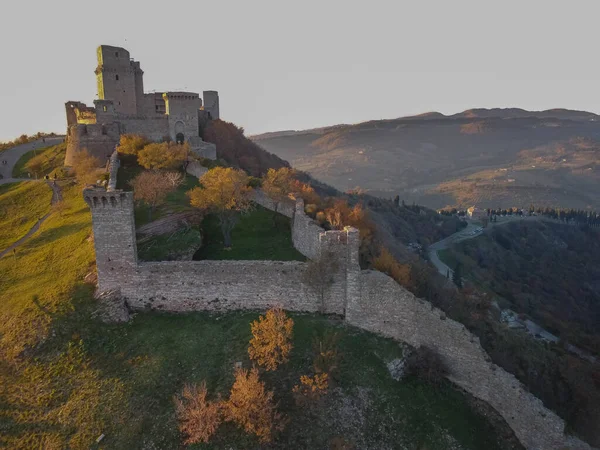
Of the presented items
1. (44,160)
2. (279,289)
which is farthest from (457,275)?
(44,160)

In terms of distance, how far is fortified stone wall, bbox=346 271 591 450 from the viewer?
82.7 feet

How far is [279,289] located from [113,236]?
34.9 feet

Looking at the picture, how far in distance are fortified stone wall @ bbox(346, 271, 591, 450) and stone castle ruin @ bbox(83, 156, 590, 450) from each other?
57 mm

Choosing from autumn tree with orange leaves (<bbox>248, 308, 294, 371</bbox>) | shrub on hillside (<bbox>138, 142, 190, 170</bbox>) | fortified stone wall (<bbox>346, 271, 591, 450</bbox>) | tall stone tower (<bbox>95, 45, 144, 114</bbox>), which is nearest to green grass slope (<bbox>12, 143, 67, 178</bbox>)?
tall stone tower (<bbox>95, 45, 144, 114</bbox>)

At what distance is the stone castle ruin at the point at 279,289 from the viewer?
27.5m

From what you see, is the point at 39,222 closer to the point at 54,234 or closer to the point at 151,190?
the point at 54,234

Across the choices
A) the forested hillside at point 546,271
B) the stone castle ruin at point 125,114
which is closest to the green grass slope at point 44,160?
the stone castle ruin at point 125,114

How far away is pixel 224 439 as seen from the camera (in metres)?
21.7

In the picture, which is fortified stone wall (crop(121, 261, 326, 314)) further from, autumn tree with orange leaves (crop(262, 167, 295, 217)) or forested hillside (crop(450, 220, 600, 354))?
forested hillside (crop(450, 220, 600, 354))

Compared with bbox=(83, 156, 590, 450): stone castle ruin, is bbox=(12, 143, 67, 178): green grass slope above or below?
above

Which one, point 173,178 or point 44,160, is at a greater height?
point 44,160

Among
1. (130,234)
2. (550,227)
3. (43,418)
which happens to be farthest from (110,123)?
(550,227)

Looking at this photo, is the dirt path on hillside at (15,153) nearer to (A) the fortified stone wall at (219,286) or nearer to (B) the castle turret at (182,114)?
(B) the castle turret at (182,114)

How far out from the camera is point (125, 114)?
60.0 meters
